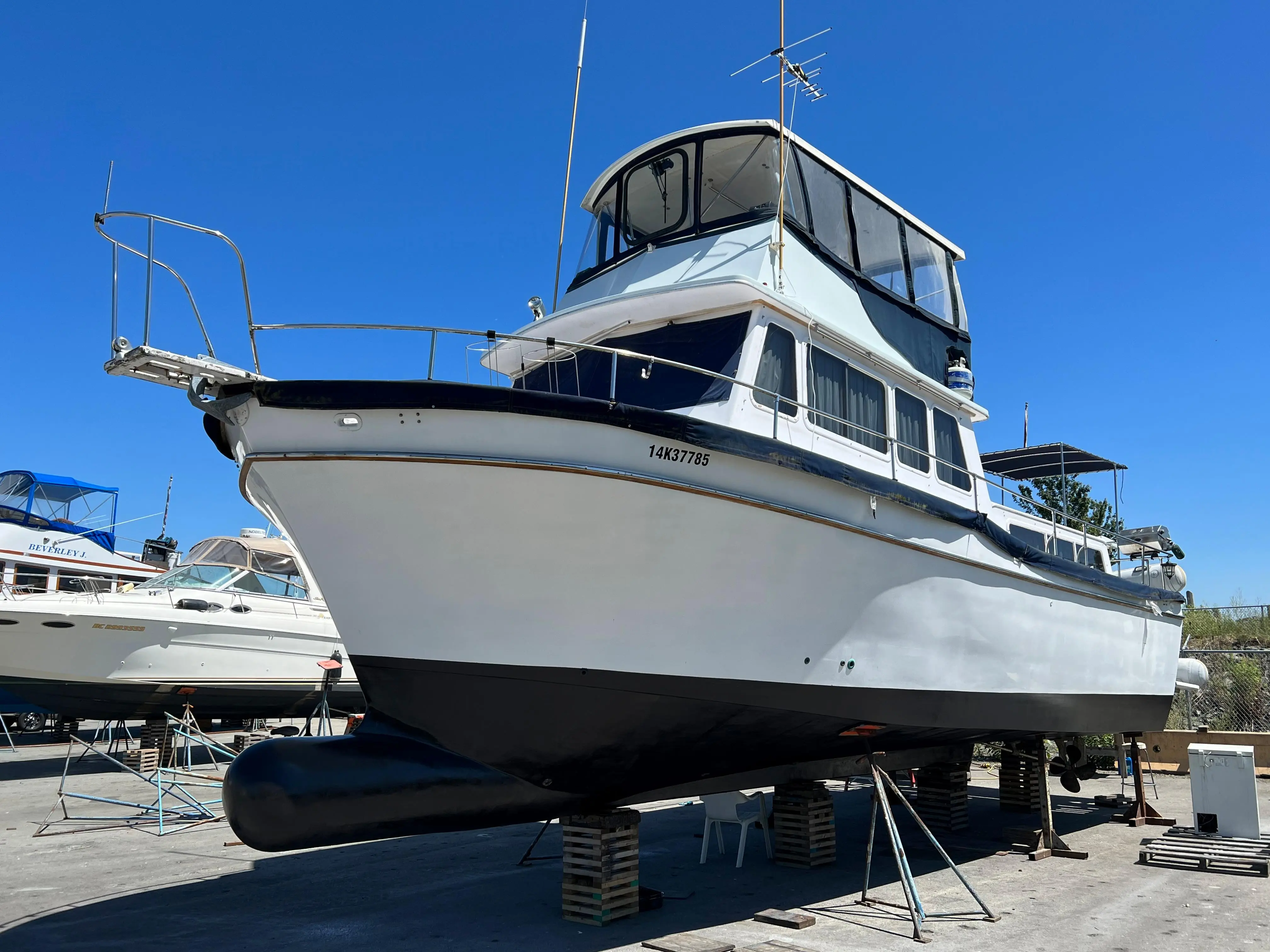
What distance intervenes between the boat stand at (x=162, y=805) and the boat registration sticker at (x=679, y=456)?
15.8ft

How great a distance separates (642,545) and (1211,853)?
6.28m

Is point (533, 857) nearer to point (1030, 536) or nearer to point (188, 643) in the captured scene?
point (1030, 536)

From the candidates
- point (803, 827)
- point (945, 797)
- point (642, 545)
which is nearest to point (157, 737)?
point (803, 827)

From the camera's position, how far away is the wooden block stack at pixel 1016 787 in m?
10.8

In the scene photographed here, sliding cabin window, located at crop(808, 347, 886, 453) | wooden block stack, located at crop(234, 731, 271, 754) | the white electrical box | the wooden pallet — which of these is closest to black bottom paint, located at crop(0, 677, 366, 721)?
wooden block stack, located at crop(234, 731, 271, 754)

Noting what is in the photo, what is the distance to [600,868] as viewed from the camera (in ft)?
18.6

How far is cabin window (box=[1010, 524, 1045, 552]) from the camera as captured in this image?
9.55 meters

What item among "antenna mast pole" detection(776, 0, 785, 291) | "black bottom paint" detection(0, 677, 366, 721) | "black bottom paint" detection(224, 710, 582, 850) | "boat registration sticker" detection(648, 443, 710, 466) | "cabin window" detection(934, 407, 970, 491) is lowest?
"black bottom paint" detection(0, 677, 366, 721)

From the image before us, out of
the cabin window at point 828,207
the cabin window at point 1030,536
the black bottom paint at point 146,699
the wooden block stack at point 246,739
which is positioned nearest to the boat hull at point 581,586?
the cabin window at point 828,207

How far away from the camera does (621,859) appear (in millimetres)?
5797

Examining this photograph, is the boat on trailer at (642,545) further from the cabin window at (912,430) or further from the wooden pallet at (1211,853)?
the wooden pallet at (1211,853)

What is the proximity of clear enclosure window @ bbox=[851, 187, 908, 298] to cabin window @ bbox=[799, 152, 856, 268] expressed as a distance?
159mm

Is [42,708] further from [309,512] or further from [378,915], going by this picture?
[309,512]

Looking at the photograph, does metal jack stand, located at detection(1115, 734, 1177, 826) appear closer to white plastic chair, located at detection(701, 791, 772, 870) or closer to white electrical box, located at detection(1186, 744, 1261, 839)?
white electrical box, located at detection(1186, 744, 1261, 839)
